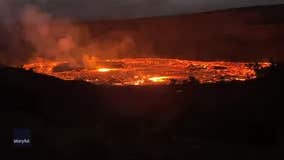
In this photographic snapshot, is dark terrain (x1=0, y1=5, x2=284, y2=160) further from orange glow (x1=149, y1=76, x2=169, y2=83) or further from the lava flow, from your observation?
orange glow (x1=149, y1=76, x2=169, y2=83)

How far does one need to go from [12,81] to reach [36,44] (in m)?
14.6

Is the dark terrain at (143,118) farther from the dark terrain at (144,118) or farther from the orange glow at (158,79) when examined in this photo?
the orange glow at (158,79)

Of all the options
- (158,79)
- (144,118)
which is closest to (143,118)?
(144,118)

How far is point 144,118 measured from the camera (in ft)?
37.6

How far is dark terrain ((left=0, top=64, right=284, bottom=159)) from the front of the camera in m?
9.57

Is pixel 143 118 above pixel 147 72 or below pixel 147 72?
below

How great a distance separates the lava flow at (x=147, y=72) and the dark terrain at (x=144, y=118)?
159 centimetres

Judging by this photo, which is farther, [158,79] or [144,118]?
[158,79]

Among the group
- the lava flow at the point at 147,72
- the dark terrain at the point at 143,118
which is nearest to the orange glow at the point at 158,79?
the lava flow at the point at 147,72

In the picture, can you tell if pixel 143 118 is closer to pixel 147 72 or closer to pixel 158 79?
pixel 158 79

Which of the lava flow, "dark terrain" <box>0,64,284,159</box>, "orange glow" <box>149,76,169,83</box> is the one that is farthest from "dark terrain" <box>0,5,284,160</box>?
"orange glow" <box>149,76,169,83</box>

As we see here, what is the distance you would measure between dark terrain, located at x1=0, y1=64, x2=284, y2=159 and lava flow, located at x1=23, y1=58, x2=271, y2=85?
159cm

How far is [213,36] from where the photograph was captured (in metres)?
37.7

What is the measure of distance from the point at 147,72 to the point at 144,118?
5478 mm
